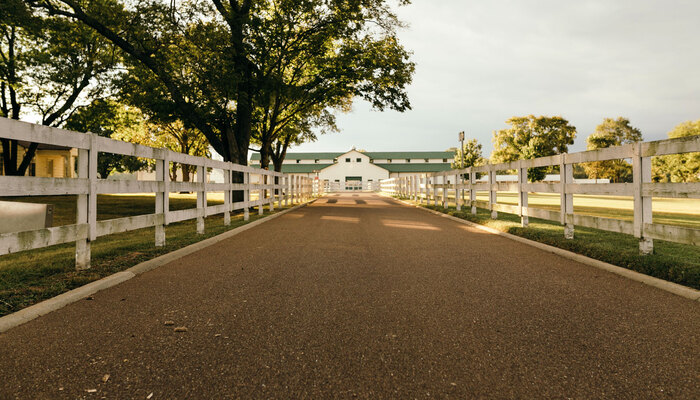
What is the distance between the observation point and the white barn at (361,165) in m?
70.0

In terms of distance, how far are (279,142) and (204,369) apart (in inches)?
1140

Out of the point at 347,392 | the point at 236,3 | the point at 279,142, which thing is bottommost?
the point at 347,392

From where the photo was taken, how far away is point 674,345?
2.58m

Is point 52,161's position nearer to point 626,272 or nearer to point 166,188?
point 166,188

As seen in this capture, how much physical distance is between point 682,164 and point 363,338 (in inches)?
2651

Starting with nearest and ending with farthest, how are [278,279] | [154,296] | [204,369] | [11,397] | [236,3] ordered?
[11,397] < [204,369] < [154,296] < [278,279] < [236,3]

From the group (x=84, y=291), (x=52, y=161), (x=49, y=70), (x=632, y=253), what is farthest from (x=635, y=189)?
(x=52, y=161)

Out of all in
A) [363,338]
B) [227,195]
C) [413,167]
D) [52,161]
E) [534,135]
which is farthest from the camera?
[413,167]

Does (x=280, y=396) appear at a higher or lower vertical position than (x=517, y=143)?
lower

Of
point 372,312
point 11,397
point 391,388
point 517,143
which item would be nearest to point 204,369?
point 11,397

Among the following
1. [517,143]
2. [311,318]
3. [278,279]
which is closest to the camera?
[311,318]

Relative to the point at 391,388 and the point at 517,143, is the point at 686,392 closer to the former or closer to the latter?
the point at 391,388

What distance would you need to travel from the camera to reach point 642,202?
5.05 meters

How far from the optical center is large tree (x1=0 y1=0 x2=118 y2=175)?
20.6m
